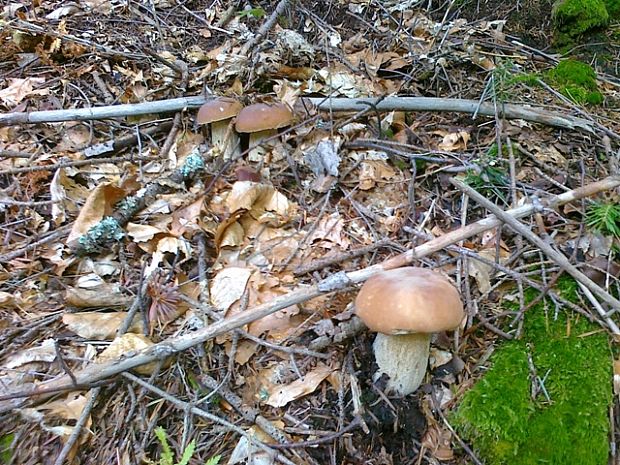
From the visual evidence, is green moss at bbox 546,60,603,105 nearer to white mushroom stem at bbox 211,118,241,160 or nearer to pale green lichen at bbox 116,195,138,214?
white mushroom stem at bbox 211,118,241,160

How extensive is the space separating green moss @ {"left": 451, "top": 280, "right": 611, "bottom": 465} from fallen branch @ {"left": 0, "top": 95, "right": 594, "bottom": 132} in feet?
5.86

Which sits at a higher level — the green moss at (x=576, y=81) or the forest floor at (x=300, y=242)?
the green moss at (x=576, y=81)

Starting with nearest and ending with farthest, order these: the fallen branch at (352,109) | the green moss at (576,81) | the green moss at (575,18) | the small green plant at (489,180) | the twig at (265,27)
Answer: the small green plant at (489,180) < the fallen branch at (352,109) < the green moss at (576,81) < the green moss at (575,18) < the twig at (265,27)

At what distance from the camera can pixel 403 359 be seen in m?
2.23

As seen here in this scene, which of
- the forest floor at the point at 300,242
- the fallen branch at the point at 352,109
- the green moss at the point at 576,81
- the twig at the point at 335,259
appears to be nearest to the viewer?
the forest floor at the point at 300,242

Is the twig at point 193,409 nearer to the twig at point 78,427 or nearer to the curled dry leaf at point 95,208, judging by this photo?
the twig at point 78,427

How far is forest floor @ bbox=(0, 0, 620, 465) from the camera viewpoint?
7.18 feet

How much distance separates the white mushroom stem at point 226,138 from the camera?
3812mm

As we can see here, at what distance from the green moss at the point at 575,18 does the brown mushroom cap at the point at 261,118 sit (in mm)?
2918

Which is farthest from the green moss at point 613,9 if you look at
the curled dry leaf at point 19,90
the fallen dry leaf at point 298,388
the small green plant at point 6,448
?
the small green plant at point 6,448

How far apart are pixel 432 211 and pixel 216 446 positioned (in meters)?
1.89

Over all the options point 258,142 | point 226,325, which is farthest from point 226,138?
point 226,325

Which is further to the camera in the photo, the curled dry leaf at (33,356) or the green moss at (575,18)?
the green moss at (575,18)

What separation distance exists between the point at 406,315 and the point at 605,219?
151 centimetres
